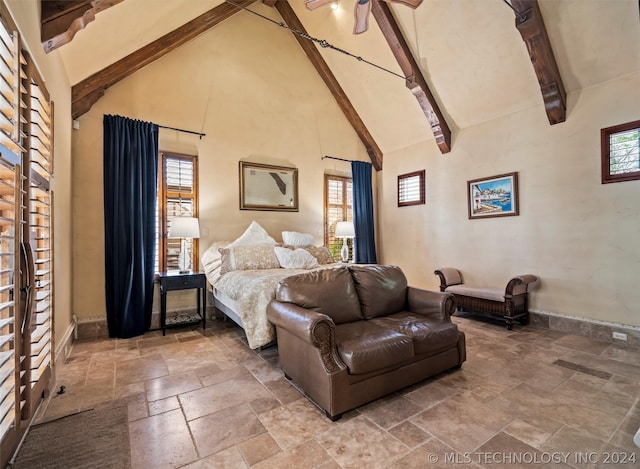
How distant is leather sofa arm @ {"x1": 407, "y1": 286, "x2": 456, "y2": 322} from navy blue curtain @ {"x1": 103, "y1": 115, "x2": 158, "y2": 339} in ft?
10.8

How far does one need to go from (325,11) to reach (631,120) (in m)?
4.38

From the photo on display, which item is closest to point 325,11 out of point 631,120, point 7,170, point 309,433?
point 631,120

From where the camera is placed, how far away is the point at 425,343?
2521mm

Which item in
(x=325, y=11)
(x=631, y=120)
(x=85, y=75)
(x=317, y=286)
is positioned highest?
(x=325, y=11)

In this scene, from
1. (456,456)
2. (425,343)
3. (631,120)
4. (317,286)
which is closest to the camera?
(456,456)

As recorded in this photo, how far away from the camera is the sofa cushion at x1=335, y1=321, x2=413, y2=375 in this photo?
216 centimetres

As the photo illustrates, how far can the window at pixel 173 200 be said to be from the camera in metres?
4.32

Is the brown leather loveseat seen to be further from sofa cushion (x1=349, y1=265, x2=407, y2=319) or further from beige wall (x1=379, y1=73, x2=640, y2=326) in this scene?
beige wall (x1=379, y1=73, x2=640, y2=326)

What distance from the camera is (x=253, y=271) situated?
12.7 feet

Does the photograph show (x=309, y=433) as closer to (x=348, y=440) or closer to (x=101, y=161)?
(x=348, y=440)

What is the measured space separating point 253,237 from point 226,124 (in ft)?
6.09

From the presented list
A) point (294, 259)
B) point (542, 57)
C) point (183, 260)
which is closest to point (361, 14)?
point (542, 57)

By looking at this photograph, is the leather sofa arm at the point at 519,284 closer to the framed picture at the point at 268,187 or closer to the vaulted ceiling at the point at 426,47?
the vaulted ceiling at the point at 426,47

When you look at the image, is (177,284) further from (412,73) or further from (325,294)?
(412,73)
